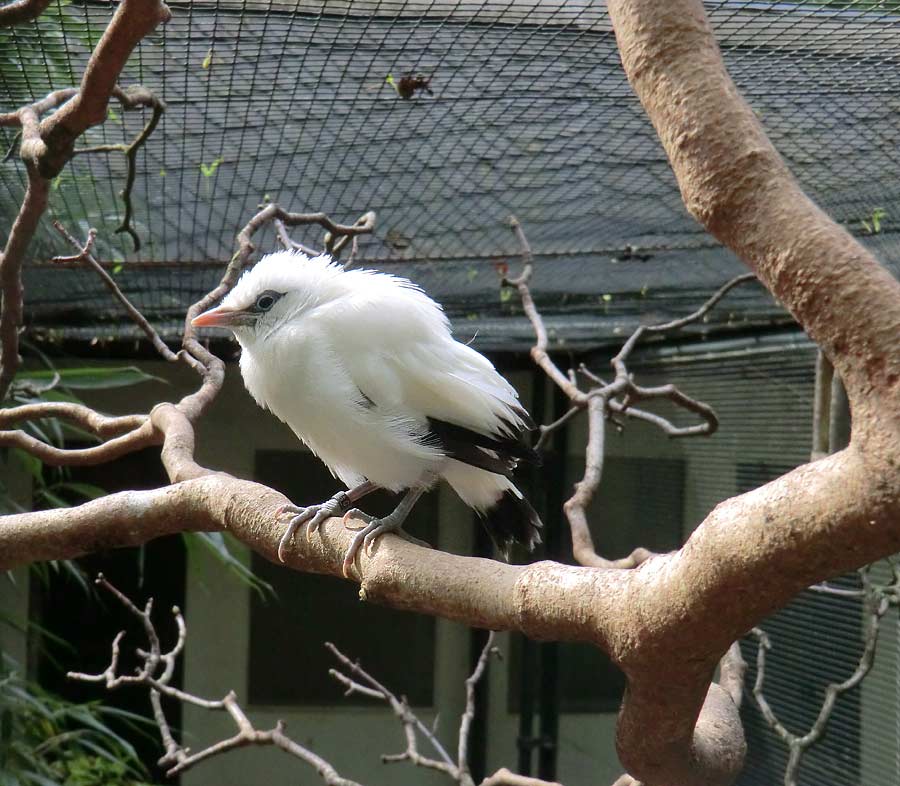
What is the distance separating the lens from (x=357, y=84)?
2061 millimetres

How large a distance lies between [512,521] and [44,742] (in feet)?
6.54

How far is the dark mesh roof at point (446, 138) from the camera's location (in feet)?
6.05

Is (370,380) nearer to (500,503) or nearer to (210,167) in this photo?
(500,503)

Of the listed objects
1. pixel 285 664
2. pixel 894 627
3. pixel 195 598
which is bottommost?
pixel 285 664

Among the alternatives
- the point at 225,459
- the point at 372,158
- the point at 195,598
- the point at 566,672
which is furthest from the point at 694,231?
the point at 195,598

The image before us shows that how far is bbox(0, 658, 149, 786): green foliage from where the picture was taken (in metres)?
2.74

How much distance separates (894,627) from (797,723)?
0.41 m

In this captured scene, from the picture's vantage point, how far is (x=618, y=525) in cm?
372

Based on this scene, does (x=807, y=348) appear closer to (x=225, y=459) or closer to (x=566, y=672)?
(x=566, y=672)

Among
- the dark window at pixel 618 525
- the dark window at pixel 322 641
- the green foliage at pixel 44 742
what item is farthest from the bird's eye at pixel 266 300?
the dark window at pixel 322 641

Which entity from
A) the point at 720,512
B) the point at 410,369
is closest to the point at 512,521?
the point at 410,369

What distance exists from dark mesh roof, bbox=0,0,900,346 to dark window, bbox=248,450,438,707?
1.67 metres

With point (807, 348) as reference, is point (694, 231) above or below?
above

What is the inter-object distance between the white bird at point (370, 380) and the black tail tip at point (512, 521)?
10 cm
